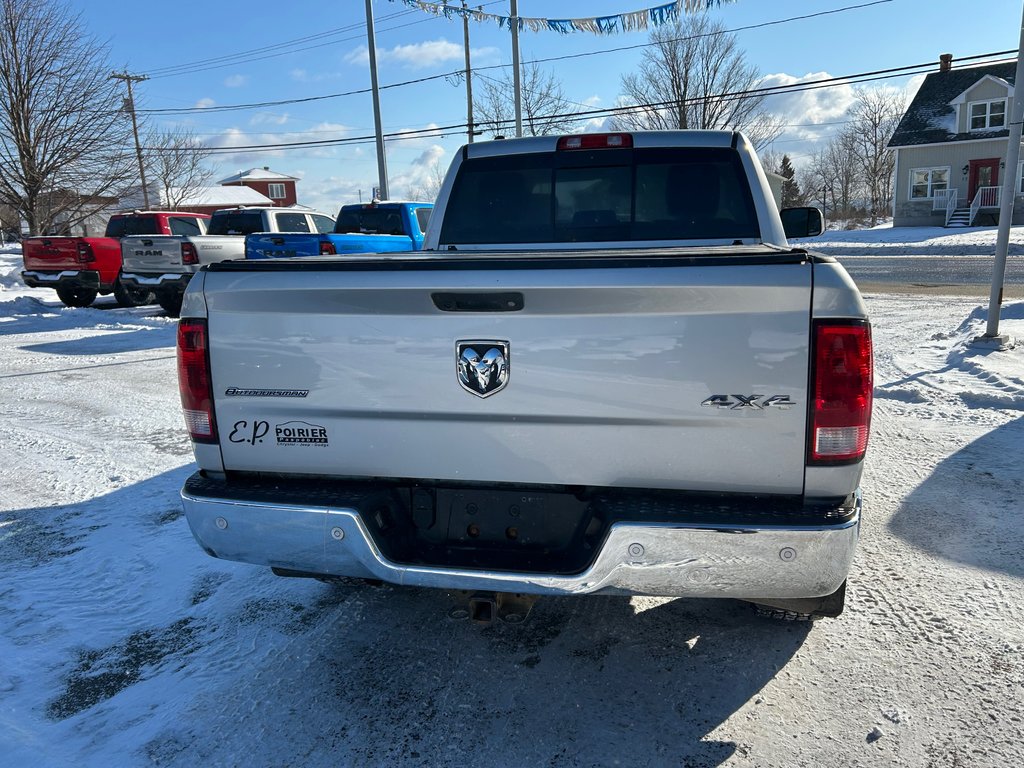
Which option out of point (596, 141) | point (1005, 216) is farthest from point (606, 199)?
point (1005, 216)

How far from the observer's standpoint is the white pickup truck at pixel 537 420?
2.25 meters

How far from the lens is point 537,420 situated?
2438 millimetres

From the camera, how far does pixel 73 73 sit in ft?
74.4

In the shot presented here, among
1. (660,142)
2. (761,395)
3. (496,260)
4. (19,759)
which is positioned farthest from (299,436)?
(660,142)

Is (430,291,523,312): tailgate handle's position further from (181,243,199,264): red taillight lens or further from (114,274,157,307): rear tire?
(114,274,157,307): rear tire

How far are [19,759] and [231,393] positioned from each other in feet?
4.58

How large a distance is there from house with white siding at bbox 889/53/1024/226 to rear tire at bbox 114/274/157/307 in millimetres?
35863

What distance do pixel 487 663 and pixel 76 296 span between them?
54.8 feet

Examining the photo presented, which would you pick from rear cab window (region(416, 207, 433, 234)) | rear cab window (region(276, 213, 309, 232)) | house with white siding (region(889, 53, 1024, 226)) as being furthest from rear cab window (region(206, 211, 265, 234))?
house with white siding (region(889, 53, 1024, 226))

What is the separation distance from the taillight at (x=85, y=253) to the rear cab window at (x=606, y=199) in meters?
13.7

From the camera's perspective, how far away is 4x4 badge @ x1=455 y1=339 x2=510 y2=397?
7.94 feet

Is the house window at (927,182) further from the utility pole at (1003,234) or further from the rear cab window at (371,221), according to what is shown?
the rear cab window at (371,221)

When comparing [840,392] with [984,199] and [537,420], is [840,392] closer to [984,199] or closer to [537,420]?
[537,420]

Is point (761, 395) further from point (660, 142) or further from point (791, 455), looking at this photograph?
point (660, 142)
